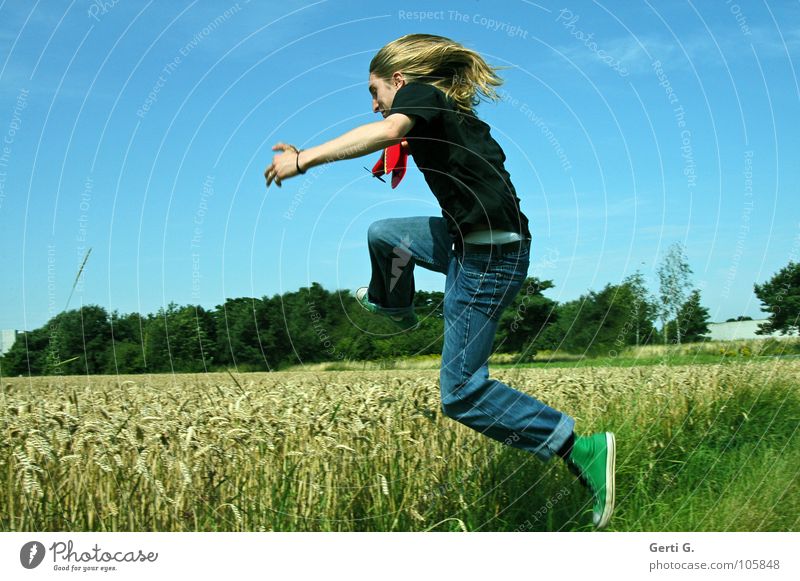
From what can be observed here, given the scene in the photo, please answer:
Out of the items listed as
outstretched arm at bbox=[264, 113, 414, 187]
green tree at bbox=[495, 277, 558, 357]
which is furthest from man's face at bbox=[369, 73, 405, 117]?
green tree at bbox=[495, 277, 558, 357]

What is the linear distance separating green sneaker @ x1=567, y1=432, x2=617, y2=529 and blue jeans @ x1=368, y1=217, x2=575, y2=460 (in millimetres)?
164

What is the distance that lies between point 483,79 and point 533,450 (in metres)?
1.90

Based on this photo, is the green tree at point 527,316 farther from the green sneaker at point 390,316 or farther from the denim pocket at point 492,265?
the denim pocket at point 492,265

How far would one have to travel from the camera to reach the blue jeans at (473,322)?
3.77 meters

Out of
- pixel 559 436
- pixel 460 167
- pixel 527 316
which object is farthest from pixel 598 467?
pixel 527 316

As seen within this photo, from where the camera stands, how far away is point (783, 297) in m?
5.46

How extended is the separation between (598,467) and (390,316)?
1.36 metres

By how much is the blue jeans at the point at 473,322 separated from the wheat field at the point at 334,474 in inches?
19.0

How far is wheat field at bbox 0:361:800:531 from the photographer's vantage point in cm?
393

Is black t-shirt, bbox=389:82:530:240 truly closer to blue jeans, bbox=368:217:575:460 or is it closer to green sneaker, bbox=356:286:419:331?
blue jeans, bbox=368:217:575:460

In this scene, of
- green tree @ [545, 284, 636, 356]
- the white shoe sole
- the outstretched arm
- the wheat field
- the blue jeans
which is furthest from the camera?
green tree @ [545, 284, 636, 356]

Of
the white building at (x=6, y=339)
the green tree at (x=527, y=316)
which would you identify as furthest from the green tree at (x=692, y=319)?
the white building at (x=6, y=339)
